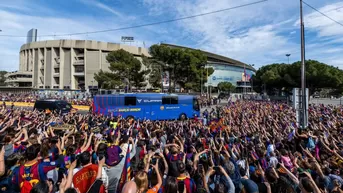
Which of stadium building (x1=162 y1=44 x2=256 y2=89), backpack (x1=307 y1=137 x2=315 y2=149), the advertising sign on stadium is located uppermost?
the advertising sign on stadium

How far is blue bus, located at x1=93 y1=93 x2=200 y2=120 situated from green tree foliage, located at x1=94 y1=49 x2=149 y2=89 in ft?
83.7

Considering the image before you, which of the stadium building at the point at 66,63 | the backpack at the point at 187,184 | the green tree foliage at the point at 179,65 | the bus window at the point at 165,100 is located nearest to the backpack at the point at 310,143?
the backpack at the point at 187,184

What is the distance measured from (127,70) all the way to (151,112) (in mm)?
27288

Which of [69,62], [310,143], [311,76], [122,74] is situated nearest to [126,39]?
[69,62]

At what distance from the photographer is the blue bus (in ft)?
64.6

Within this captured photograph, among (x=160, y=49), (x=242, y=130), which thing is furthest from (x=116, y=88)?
(x=242, y=130)

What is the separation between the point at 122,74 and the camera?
47.1 meters

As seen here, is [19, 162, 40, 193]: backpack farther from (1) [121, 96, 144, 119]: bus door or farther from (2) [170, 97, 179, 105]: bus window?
(2) [170, 97, 179, 105]: bus window

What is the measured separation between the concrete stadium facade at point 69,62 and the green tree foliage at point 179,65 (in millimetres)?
37731

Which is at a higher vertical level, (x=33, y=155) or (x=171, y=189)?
(x=33, y=155)

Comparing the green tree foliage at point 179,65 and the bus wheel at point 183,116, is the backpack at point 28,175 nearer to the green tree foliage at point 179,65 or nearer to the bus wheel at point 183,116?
the bus wheel at point 183,116

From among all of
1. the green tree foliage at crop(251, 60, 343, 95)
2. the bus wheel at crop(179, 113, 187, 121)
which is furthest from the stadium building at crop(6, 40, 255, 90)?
the bus wheel at crop(179, 113, 187, 121)

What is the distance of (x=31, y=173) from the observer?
3.23 meters

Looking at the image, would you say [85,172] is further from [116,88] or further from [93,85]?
[93,85]
